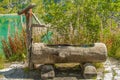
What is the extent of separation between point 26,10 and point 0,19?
1477 cm

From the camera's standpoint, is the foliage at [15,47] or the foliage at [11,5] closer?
the foliage at [15,47]

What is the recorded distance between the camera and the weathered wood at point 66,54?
21.6 ft

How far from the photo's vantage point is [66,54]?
6617 mm

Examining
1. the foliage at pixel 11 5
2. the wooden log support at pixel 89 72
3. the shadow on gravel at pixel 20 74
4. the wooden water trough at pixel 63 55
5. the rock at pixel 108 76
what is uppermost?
the wooden water trough at pixel 63 55

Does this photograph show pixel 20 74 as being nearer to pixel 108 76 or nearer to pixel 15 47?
pixel 15 47

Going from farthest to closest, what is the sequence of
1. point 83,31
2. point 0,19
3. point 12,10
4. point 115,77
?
point 12,10, point 0,19, point 83,31, point 115,77

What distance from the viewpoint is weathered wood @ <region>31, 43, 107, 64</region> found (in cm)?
657

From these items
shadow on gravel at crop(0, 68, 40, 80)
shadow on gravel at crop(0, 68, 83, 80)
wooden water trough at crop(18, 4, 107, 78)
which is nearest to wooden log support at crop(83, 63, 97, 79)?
wooden water trough at crop(18, 4, 107, 78)

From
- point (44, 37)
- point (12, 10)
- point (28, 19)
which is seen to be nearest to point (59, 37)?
point (44, 37)

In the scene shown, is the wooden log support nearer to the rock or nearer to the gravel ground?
the gravel ground

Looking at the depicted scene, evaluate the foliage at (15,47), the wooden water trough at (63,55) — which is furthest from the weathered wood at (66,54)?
the foliage at (15,47)

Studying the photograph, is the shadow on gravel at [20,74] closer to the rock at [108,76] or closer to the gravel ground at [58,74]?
the gravel ground at [58,74]

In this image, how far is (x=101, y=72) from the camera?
692 centimetres

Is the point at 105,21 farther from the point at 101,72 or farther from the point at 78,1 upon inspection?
the point at 101,72
